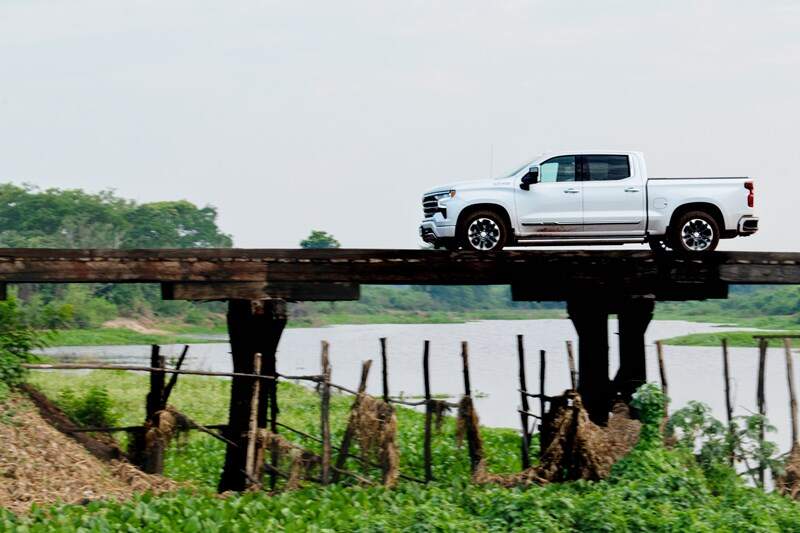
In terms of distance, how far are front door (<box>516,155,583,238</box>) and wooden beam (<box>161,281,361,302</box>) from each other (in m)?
2.99

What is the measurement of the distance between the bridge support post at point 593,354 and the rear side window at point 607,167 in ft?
6.60

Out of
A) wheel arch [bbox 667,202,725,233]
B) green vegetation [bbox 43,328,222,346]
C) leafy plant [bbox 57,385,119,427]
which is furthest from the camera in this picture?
green vegetation [bbox 43,328,222,346]

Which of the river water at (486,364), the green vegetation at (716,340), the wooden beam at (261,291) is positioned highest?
the wooden beam at (261,291)

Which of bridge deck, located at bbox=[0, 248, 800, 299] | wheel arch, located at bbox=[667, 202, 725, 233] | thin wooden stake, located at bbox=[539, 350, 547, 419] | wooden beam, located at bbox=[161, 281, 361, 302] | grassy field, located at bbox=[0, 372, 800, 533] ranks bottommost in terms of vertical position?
grassy field, located at bbox=[0, 372, 800, 533]

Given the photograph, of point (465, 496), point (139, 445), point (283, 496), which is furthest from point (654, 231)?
point (139, 445)

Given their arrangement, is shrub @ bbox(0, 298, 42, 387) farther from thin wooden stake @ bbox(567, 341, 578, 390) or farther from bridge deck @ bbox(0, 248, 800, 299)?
thin wooden stake @ bbox(567, 341, 578, 390)

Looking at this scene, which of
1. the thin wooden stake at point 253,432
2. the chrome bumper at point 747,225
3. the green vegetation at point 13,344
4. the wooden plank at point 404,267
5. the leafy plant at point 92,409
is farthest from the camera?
the leafy plant at point 92,409

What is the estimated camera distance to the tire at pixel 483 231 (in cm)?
1727

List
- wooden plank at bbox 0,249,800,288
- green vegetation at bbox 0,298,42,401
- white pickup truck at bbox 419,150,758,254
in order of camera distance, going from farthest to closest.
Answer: white pickup truck at bbox 419,150,758,254, green vegetation at bbox 0,298,42,401, wooden plank at bbox 0,249,800,288

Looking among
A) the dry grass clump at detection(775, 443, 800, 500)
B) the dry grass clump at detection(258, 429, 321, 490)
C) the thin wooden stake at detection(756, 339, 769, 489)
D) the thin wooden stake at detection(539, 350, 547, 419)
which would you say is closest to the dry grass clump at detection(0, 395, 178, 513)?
the dry grass clump at detection(258, 429, 321, 490)

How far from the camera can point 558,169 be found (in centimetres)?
1736

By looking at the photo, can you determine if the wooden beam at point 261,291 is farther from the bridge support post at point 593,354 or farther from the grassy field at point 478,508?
the bridge support post at point 593,354

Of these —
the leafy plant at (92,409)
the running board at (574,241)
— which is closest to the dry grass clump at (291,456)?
the running board at (574,241)

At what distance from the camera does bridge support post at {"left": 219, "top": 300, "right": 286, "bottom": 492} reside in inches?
623
